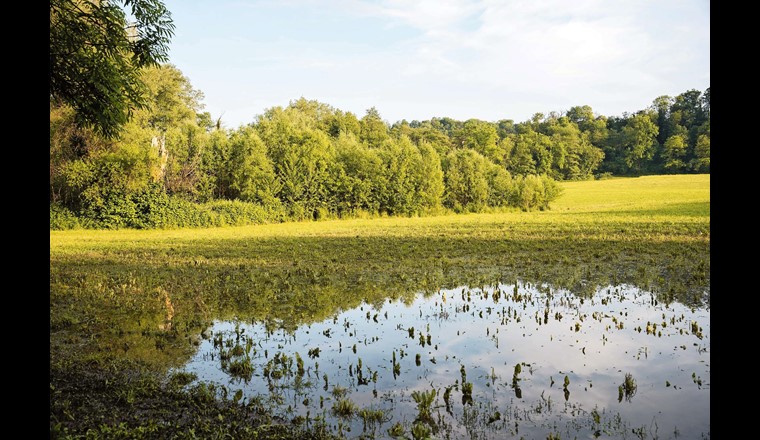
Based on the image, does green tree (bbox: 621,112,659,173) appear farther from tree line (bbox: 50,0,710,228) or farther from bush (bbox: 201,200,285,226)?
bush (bbox: 201,200,285,226)

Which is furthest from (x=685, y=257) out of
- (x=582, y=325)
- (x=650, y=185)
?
(x=650, y=185)

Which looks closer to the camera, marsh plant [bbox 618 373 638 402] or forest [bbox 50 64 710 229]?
marsh plant [bbox 618 373 638 402]

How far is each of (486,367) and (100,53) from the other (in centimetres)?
794

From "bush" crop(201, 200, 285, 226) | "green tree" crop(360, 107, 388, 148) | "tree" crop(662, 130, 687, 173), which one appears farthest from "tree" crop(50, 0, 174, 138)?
"tree" crop(662, 130, 687, 173)

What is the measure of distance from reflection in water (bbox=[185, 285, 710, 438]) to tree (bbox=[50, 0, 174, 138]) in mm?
4416

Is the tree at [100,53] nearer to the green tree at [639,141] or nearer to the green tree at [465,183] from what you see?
the green tree at [465,183]

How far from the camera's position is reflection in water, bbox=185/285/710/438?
489cm

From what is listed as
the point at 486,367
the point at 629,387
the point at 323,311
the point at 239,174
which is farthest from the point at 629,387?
the point at 239,174

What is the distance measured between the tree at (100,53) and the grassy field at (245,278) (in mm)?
3613

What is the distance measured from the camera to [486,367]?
6359mm

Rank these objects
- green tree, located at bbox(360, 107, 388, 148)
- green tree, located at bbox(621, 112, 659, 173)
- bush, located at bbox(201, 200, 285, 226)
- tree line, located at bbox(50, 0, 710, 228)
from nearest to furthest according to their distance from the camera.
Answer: tree line, located at bbox(50, 0, 710, 228) < bush, located at bbox(201, 200, 285, 226) < green tree, located at bbox(360, 107, 388, 148) < green tree, located at bbox(621, 112, 659, 173)

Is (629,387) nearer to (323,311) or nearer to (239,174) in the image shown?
(323,311)

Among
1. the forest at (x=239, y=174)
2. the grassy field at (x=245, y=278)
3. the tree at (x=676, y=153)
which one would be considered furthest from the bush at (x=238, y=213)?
the tree at (x=676, y=153)
